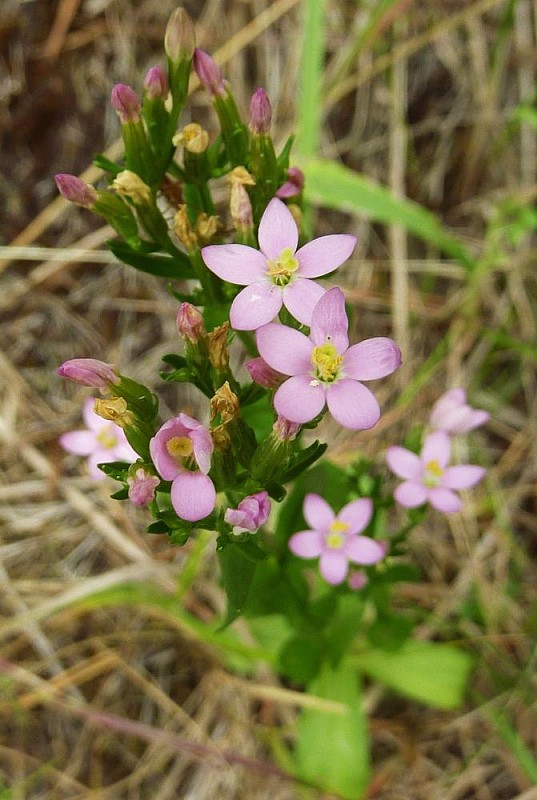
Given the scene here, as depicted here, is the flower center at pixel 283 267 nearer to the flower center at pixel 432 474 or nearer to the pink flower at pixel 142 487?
the pink flower at pixel 142 487

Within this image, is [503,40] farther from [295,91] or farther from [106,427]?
[106,427]

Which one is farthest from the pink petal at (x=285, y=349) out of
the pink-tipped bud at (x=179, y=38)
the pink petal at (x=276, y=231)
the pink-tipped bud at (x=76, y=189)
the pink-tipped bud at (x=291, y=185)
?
the pink-tipped bud at (x=179, y=38)

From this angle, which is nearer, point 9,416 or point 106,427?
point 106,427

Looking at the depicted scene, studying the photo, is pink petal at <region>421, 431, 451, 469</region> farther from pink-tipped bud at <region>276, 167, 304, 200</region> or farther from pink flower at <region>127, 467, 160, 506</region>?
pink flower at <region>127, 467, 160, 506</region>

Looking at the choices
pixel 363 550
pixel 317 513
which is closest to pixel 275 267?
pixel 317 513

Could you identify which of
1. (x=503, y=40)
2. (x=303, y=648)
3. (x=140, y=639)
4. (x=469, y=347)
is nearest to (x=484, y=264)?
(x=469, y=347)

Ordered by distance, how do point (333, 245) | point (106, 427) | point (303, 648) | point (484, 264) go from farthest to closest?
point (484, 264) < point (303, 648) < point (106, 427) < point (333, 245)

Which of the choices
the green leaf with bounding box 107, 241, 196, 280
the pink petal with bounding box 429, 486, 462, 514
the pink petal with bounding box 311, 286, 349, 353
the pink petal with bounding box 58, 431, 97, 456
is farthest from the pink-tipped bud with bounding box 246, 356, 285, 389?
the pink petal with bounding box 58, 431, 97, 456
